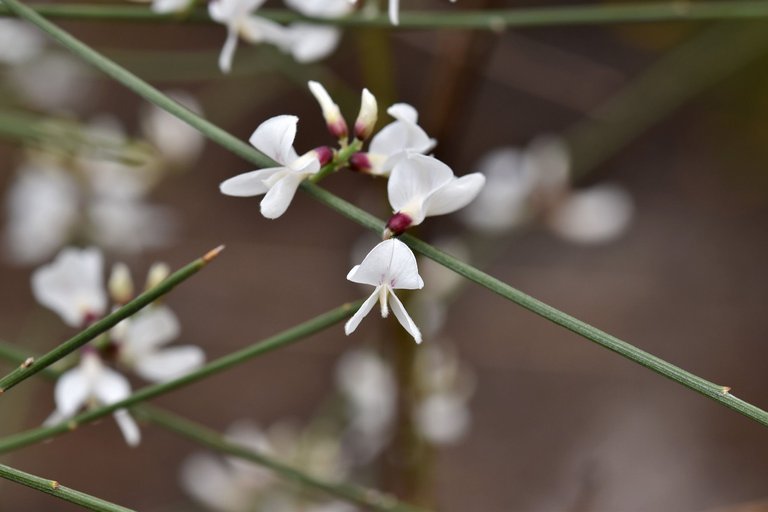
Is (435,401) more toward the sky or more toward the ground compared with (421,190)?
more toward the sky

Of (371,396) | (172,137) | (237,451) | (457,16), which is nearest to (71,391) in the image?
(237,451)

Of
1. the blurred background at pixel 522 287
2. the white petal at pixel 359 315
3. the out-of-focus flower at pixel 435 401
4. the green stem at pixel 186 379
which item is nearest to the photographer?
the white petal at pixel 359 315

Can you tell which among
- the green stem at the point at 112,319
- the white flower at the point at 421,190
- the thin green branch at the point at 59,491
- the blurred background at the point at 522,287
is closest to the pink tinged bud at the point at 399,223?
the white flower at the point at 421,190

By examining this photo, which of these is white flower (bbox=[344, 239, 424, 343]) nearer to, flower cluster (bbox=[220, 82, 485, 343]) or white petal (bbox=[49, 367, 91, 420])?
flower cluster (bbox=[220, 82, 485, 343])

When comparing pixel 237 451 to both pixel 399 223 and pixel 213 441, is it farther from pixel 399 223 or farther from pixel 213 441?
pixel 399 223

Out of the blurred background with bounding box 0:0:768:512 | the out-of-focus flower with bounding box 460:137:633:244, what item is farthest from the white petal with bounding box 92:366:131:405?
the blurred background with bounding box 0:0:768:512

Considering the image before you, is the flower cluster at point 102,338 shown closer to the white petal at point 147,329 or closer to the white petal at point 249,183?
the white petal at point 147,329

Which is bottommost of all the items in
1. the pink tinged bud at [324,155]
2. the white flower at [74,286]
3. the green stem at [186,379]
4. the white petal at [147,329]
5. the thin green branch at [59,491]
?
the thin green branch at [59,491]
